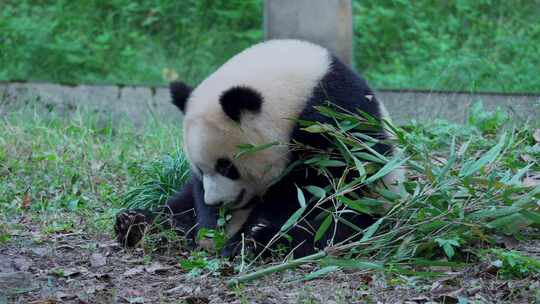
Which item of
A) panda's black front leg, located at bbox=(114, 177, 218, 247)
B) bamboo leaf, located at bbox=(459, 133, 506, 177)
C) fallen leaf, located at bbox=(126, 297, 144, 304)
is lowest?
panda's black front leg, located at bbox=(114, 177, 218, 247)

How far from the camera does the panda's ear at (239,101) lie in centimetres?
390

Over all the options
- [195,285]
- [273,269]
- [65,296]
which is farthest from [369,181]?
[65,296]

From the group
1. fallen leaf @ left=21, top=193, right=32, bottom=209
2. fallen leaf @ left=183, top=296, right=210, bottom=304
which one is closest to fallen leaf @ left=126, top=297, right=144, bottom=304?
fallen leaf @ left=183, top=296, right=210, bottom=304

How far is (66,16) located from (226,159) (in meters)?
7.47

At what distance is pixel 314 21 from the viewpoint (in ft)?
23.1

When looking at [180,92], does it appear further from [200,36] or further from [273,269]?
[200,36]

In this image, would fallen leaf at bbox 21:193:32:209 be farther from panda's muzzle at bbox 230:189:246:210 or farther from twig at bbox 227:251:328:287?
twig at bbox 227:251:328:287

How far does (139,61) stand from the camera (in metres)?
10.4

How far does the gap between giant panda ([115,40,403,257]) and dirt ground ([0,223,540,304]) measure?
0.37 meters

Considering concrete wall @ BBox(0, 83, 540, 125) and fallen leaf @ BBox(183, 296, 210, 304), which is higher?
fallen leaf @ BBox(183, 296, 210, 304)

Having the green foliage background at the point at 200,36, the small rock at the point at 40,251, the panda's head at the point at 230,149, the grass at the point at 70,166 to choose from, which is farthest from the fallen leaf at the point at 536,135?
the green foliage background at the point at 200,36

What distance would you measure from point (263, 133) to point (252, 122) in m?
0.08

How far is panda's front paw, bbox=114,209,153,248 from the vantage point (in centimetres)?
429

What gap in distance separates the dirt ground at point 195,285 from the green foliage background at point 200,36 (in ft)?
19.3
